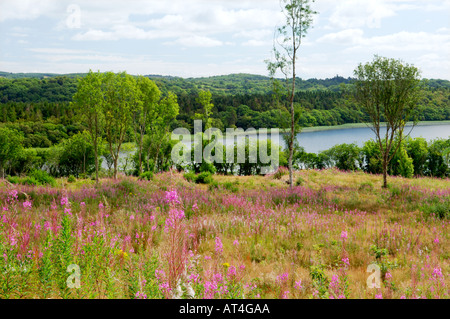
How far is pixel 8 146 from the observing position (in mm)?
70000

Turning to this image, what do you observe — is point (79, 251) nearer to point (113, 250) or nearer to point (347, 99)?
point (113, 250)

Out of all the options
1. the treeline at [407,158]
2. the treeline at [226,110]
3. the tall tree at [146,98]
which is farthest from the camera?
the treeline at [226,110]

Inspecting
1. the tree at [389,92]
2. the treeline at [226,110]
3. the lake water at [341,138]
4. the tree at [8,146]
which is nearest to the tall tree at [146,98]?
the tree at [389,92]

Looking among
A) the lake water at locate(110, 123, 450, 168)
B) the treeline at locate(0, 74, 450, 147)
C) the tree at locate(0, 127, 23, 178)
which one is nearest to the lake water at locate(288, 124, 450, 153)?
the lake water at locate(110, 123, 450, 168)

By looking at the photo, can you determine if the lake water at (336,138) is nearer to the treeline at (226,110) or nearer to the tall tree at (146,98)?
the treeline at (226,110)

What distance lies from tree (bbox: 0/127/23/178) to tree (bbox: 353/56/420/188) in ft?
257

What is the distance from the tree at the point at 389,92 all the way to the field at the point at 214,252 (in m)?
6.05

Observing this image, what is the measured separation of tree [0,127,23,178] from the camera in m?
68.9

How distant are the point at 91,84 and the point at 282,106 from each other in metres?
18.1

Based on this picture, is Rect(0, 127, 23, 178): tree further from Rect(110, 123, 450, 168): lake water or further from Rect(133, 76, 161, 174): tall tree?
Rect(133, 76, 161, 174): tall tree

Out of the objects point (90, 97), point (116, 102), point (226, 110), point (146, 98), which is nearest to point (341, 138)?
point (226, 110)

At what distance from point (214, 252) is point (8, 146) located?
3236 inches

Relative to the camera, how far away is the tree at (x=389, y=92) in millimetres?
15602

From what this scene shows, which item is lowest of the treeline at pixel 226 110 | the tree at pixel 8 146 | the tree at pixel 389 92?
the tree at pixel 8 146
